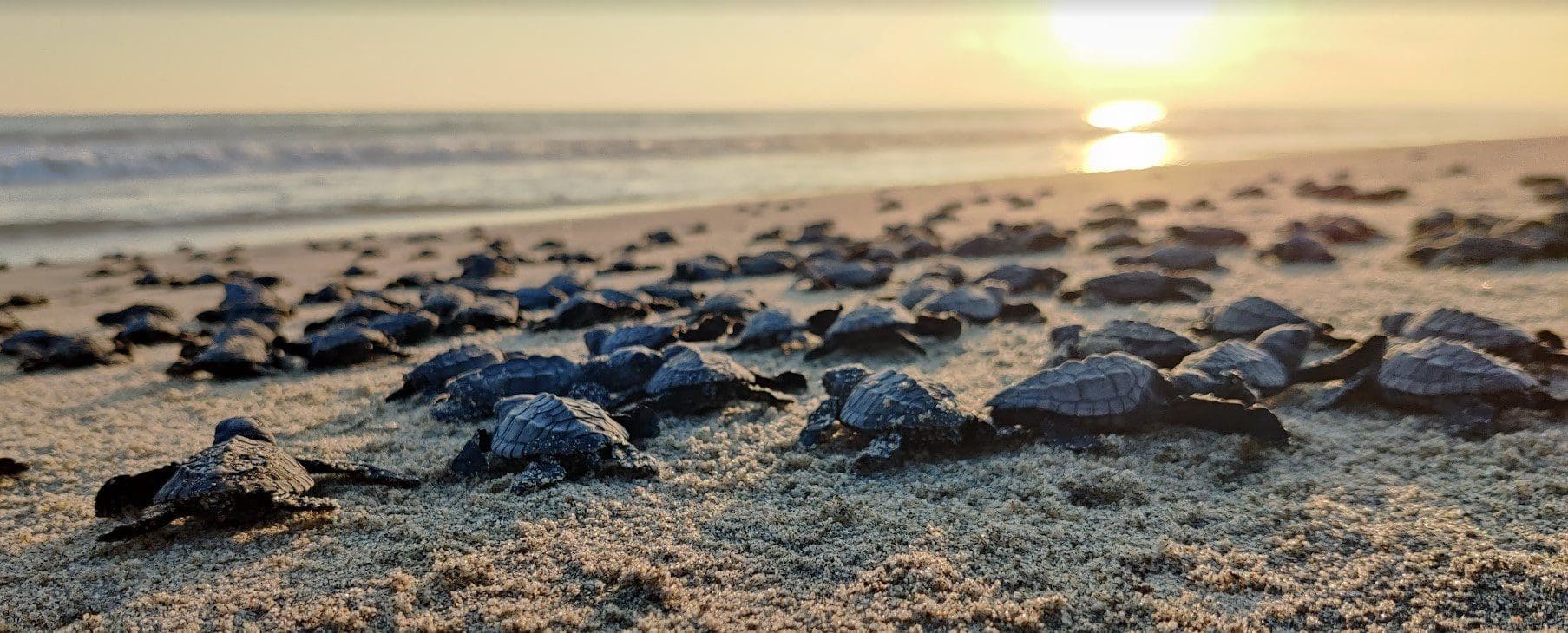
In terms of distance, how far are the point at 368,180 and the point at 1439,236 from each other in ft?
83.2

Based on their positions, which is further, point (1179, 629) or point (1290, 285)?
point (1290, 285)

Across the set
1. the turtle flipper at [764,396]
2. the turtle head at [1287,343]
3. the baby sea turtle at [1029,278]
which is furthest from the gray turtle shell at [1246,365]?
the baby sea turtle at [1029,278]

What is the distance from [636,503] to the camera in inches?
160

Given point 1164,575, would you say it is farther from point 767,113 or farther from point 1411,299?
point 767,113

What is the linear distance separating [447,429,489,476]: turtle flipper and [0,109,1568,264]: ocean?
14.2 meters

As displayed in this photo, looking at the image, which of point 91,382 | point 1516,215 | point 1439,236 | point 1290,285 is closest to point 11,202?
point 91,382

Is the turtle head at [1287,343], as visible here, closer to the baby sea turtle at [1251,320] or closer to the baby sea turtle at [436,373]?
the baby sea turtle at [1251,320]

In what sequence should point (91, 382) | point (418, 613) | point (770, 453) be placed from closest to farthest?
point (418, 613), point (770, 453), point (91, 382)

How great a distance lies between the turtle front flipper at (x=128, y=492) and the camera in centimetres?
398

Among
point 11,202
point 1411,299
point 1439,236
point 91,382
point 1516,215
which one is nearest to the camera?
point 91,382

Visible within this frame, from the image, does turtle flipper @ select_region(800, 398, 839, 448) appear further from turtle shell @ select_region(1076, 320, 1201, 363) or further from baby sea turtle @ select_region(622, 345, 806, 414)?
turtle shell @ select_region(1076, 320, 1201, 363)

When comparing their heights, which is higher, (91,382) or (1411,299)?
(1411,299)

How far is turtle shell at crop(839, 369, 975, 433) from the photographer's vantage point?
440cm

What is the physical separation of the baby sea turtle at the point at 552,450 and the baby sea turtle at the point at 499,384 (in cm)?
84
